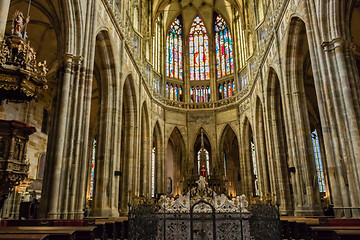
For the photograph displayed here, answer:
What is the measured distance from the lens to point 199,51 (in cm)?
3319

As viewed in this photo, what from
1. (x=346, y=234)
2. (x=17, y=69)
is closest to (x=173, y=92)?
(x=17, y=69)

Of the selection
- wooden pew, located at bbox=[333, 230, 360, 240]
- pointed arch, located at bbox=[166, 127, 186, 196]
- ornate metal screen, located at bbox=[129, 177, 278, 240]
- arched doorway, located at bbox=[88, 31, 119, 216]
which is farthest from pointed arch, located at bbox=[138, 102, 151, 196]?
wooden pew, located at bbox=[333, 230, 360, 240]

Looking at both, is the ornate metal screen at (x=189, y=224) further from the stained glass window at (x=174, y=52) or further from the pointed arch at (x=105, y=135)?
the stained glass window at (x=174, y=52)

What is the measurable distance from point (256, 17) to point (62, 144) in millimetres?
19187

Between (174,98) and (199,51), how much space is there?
21.9 feet

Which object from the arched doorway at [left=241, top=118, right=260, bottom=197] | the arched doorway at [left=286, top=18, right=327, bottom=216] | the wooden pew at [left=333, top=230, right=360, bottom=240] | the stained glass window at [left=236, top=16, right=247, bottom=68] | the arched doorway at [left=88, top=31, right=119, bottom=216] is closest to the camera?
the wooden pew at [left=333, top=230, right=360, bottom=240]

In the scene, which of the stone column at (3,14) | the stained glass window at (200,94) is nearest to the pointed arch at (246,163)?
the stained glass window at (200,94)

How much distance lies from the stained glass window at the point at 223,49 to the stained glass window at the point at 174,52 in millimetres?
4209

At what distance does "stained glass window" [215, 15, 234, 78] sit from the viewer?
1242 inches

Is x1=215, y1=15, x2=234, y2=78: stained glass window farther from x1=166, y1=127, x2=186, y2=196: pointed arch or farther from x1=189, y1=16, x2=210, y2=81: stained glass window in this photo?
x1=166, y1=127, x2=186, y2=196: pointed arch

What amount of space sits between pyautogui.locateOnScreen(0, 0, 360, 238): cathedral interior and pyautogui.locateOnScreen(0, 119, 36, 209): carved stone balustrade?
3cm

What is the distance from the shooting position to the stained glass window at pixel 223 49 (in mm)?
31547

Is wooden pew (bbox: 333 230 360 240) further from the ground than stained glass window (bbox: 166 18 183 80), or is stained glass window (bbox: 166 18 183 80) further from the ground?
stained glass window (bbox: 166 18 183 80)

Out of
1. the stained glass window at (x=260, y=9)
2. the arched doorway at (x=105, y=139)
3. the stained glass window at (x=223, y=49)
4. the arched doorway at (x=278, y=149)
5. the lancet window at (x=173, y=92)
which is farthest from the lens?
the stained glass window at (x=223, y=49)
